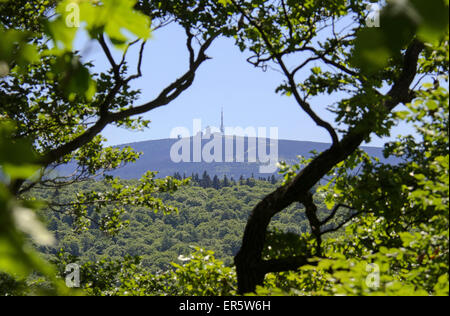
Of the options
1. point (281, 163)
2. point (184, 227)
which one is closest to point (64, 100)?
point (281, 163)

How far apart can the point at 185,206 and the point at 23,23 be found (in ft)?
398

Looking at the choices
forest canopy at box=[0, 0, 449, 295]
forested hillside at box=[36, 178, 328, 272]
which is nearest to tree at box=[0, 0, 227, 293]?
forest canopy at box=[0, 0, 449, 295]

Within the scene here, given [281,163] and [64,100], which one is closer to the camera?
[281,163]

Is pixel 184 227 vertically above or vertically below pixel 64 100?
above

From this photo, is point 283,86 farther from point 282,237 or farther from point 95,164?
point 95,164

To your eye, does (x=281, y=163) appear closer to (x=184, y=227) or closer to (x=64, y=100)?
(x=64, y=100)

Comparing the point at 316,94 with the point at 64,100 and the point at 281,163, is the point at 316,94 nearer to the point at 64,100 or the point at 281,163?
the point at 281,163

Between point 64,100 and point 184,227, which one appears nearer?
point 64,100

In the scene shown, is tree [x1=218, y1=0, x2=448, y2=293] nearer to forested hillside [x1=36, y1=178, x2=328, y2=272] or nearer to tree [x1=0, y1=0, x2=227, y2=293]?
tree [x1=0, y1=0, x2=227, y2=293]

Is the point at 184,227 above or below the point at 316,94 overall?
above

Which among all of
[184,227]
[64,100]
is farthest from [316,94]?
[184,227]

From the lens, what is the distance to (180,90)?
9.51 m

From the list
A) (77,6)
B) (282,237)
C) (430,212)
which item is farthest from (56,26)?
(430,212)

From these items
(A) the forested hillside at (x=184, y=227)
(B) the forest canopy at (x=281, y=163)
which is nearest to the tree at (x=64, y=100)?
(B) the forest canopy at (x=281, y=163)
